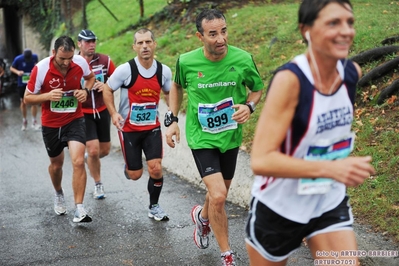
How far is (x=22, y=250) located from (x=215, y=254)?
1977mm

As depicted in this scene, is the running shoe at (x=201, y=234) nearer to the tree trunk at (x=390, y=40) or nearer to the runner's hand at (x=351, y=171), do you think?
the runner's hand at (x=351, y=171)

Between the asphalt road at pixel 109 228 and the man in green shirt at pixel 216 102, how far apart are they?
2.86ft

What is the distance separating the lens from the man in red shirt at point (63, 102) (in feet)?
24.0

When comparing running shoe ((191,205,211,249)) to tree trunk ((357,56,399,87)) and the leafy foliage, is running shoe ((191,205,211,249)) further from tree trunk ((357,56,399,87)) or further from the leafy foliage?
the leafy foliage

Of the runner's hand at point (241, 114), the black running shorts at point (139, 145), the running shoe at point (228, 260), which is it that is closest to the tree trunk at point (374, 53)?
the black running shorts at point (139, 145)

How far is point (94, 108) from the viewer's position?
345 inches

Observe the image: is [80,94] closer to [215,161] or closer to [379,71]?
[215,161]

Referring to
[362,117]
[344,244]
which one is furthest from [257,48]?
[344,244]

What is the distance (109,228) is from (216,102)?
2.32m

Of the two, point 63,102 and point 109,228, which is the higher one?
point 63,102

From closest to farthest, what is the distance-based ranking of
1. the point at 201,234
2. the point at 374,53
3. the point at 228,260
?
the point at 228,260, the point at 201,234, the point at 374,53

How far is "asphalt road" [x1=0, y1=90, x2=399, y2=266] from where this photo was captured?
247 inches

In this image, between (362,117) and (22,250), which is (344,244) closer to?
(22,250)

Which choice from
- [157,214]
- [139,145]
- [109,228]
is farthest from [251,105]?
[109,228]
